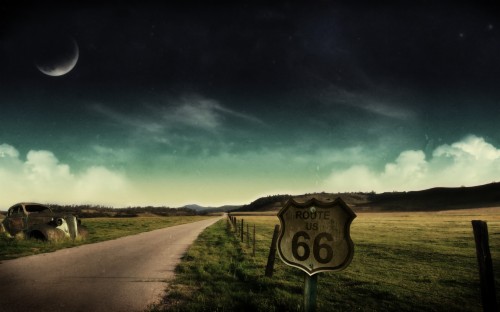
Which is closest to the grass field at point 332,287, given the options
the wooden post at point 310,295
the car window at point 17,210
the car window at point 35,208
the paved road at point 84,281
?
the paved road at point 84,281

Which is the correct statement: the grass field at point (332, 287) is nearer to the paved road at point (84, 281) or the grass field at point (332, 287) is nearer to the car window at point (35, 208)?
the paved road at point (84, 281)

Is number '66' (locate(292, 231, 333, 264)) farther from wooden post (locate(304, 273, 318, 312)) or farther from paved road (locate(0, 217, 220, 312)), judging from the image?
paved road (locate(0, 217, 220, 312))

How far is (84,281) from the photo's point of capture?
313 inches

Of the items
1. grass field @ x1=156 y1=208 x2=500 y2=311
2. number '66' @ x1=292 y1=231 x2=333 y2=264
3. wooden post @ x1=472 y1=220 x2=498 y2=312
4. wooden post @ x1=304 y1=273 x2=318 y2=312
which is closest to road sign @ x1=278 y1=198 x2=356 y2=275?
number '66' @ x1=292 y1=231 x2=333 y2=264

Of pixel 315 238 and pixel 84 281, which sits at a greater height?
pixel 315 238

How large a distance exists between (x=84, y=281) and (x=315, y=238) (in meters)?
6.61

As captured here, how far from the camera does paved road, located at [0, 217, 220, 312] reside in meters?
6.14

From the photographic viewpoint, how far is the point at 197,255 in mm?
12938

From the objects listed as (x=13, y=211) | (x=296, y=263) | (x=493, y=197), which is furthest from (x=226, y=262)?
(x=493, y=197)

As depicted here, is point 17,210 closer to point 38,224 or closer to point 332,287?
point 38,224

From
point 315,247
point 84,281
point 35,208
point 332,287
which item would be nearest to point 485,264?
point 315,247

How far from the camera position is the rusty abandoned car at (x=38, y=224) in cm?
1576

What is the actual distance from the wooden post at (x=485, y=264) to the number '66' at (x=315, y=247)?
7.33 ft

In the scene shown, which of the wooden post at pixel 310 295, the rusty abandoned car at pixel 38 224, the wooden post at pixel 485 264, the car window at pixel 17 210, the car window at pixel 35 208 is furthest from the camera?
the car window at pixel 35 208
